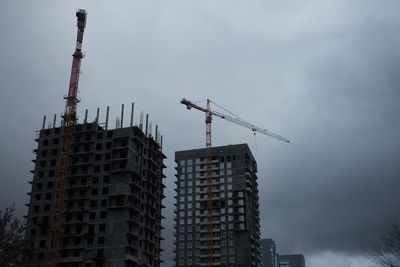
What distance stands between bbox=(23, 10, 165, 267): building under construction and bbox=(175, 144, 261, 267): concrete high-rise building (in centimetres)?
4284

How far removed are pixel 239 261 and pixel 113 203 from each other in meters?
66.4

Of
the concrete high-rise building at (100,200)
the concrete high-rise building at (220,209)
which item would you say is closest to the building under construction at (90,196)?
the concrete high-rise building at (100,200)

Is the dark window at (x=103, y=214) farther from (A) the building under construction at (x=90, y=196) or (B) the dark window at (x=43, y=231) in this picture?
(B) the dark window at (x=43, y=231)

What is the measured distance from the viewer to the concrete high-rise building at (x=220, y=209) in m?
177

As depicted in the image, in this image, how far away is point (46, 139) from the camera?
141 metres

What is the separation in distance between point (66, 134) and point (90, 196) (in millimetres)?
18059

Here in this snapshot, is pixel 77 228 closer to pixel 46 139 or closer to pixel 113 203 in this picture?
pixel 113 203


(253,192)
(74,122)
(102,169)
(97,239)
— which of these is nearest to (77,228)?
(97,239)

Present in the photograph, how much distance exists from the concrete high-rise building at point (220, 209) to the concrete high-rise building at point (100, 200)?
4281 cm

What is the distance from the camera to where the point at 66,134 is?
132m

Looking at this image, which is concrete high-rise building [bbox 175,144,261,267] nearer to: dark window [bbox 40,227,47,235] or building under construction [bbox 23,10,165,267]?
building under construction [bbox 23,10,165,267]

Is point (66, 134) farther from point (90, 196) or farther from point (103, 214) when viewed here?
point (103, 214)

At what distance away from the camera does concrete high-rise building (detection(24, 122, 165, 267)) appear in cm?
12188

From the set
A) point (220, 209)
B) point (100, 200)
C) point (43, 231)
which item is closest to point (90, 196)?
point (100, 200)
